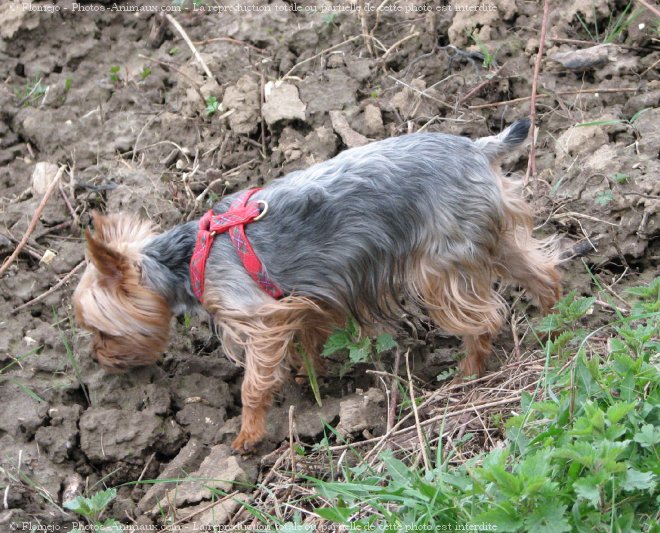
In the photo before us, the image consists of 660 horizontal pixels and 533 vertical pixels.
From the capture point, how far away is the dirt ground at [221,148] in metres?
4.13

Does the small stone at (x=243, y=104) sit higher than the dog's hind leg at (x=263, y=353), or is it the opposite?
the small stone at (x=243, y=104)

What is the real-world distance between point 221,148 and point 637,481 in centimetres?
367

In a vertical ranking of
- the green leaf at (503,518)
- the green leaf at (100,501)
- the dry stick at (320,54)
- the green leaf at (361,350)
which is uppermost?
the dry stick at (320,54)

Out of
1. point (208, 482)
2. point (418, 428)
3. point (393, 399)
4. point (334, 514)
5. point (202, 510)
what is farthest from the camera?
point (393, 399)

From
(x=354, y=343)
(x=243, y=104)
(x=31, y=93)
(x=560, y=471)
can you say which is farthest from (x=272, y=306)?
(x=31, y=93)

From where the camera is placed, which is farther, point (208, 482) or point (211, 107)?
point (211, 107)

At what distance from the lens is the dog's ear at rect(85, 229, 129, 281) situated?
3.81 m

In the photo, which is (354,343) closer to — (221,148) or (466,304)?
(466,304)

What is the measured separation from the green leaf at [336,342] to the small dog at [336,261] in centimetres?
10

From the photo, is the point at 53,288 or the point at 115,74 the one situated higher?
the point at 115,74

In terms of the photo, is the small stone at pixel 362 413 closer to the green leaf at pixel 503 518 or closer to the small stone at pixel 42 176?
the green leaf at pixel 503 518

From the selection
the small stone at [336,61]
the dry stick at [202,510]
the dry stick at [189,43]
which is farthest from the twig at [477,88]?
the dry stick at [202,510]

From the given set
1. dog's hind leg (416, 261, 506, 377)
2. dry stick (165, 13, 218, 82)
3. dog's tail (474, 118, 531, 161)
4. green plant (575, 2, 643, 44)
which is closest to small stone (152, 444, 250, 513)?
dog's hind leg (416, 261, 506, 377)

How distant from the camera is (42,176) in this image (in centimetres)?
544
